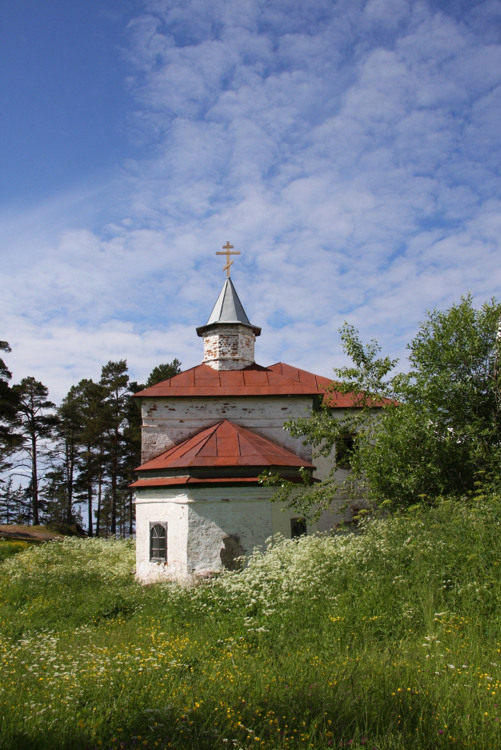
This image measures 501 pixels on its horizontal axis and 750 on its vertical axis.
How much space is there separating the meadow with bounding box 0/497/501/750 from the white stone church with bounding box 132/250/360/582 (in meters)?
1.48

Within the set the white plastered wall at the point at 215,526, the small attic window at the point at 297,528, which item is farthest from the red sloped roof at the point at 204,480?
the small attic window at the point at 297,528

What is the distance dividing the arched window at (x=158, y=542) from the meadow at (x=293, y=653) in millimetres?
1916

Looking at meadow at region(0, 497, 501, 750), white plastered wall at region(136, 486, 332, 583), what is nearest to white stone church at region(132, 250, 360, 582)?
white plastered wall at region(136, 486, 332, 583)

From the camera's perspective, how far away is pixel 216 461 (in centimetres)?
1228

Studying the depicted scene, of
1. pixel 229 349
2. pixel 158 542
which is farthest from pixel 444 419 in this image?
pixel 229 349

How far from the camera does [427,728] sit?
3.77m

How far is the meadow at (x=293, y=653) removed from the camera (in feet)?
12.5

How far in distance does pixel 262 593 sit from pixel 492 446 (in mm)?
4524

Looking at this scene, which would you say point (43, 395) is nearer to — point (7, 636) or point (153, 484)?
point (153, 484)

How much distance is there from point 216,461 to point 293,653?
6.75 metres

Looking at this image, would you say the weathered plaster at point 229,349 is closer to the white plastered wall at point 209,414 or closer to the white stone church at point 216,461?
the white stone church at point 216,461

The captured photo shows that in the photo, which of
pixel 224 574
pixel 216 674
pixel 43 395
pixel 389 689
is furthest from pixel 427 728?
pixel 43 395

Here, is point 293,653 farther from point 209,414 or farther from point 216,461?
point 209,414

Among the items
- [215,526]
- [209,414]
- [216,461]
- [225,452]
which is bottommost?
[215,526]
